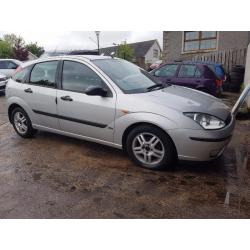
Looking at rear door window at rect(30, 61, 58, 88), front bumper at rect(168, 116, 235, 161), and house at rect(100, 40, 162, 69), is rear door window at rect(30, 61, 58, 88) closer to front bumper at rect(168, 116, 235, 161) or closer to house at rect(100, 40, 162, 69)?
front bumper at rect(168, 116, 235, 161)

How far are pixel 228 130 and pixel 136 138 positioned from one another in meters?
1.27

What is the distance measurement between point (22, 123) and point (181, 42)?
521 inches

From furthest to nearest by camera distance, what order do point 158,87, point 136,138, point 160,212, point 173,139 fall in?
point 158,87
point 136,138
point 173,139
point 160,212

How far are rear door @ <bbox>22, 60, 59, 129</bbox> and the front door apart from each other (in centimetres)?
18

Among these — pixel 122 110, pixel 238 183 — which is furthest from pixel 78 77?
pixel 238 183

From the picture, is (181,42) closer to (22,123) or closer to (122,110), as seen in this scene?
(22,123)

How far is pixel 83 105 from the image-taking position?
432 cm

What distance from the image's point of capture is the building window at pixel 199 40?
1560cm

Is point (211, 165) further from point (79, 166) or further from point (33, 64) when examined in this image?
point (33, 64)

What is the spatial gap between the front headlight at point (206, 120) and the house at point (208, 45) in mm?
10803

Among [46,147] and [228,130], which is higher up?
[228,130]

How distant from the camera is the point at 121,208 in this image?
10.2 feet

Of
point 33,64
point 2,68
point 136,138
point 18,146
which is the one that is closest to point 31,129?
point 18,146

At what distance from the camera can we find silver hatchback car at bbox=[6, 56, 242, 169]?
3683 millimetres
